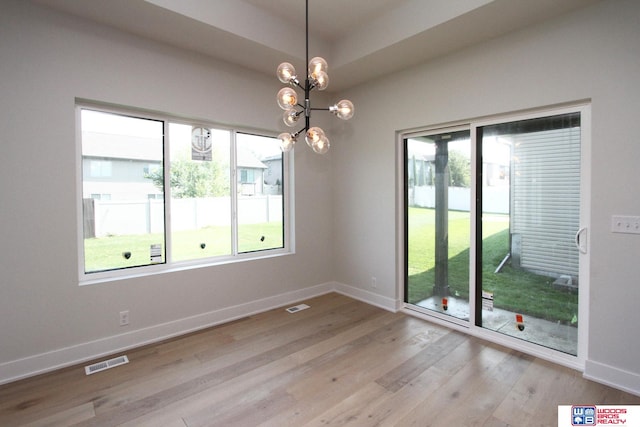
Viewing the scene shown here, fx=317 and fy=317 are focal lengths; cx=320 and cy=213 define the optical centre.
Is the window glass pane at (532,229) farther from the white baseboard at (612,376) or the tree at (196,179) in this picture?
the tree at (196,179)

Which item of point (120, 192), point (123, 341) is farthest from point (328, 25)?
point (123, 341)

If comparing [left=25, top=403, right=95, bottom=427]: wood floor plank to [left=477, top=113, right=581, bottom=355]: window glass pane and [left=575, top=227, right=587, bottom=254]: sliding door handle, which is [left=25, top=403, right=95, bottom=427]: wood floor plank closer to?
[left=477, top=113, right=581, bottom=355]: window glass pane

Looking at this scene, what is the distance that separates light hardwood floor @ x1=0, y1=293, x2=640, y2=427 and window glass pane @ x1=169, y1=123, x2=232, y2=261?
3.30ft

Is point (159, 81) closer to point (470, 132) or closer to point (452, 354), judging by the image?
point (470, 132)

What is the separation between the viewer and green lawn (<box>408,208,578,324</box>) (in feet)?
9.56

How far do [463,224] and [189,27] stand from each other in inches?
132

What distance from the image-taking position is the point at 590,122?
2533 mm

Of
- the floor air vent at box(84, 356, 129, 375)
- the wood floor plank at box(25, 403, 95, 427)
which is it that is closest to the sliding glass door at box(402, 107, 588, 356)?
the floor air vent at box(84, 356, 129, 375)

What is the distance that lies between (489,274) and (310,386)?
6.98 ft

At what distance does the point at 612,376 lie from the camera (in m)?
2.44

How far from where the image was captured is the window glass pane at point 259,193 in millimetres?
3988

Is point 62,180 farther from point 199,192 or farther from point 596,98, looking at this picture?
point 596,98

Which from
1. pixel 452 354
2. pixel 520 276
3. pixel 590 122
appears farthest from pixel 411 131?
pixel 452 354

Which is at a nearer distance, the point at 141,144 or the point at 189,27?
the point at 189,27
